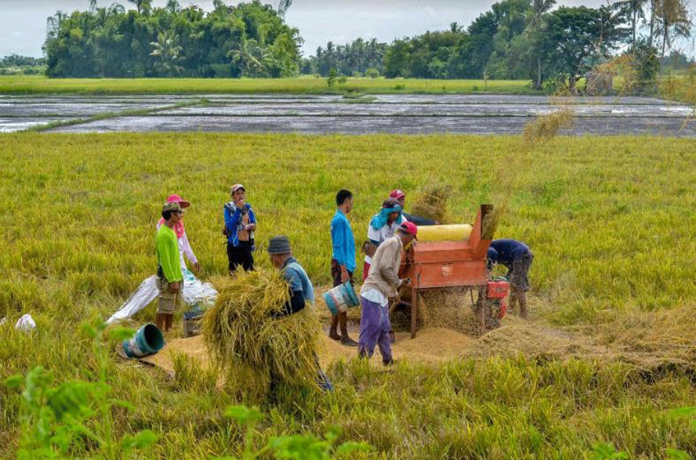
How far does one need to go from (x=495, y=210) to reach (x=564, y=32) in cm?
4860

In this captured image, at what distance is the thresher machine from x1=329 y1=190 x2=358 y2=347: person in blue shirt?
1.65ft

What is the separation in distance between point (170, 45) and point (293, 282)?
83.5 metres

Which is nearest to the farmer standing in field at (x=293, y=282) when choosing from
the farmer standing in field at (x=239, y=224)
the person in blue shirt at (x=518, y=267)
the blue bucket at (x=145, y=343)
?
the blue bucket at (x=145, y=343)

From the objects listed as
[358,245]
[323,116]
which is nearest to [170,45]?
[323,116]

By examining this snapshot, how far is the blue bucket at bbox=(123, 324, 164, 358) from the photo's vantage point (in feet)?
20.6

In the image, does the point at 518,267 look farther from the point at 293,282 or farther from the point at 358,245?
the point at 293,282

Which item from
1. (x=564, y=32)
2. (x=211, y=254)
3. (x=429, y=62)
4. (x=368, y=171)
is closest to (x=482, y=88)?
(x=564, y=32)

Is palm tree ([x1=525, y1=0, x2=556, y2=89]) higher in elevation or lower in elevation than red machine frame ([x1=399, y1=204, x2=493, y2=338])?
higher

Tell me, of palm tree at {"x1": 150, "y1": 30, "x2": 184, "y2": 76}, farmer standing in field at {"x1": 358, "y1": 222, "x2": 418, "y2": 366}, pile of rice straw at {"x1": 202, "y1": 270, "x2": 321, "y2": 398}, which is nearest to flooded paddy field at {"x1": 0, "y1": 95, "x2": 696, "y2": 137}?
farmer standing in field at {"x1": 358, "y1": 222, "x2": 418, "y2": 366}

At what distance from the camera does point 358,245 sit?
10164 millimetres

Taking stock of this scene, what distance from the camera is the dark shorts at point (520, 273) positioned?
7.74 m

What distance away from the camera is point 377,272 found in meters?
6.16

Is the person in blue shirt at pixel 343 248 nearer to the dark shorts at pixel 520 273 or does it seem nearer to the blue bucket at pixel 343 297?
the blue bucket at pixel 343 297

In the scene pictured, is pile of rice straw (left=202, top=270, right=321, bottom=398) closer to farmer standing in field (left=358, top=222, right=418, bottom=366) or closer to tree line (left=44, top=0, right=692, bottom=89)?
farmer standing in field (left=358, top=222, right=418, bottom=366)
